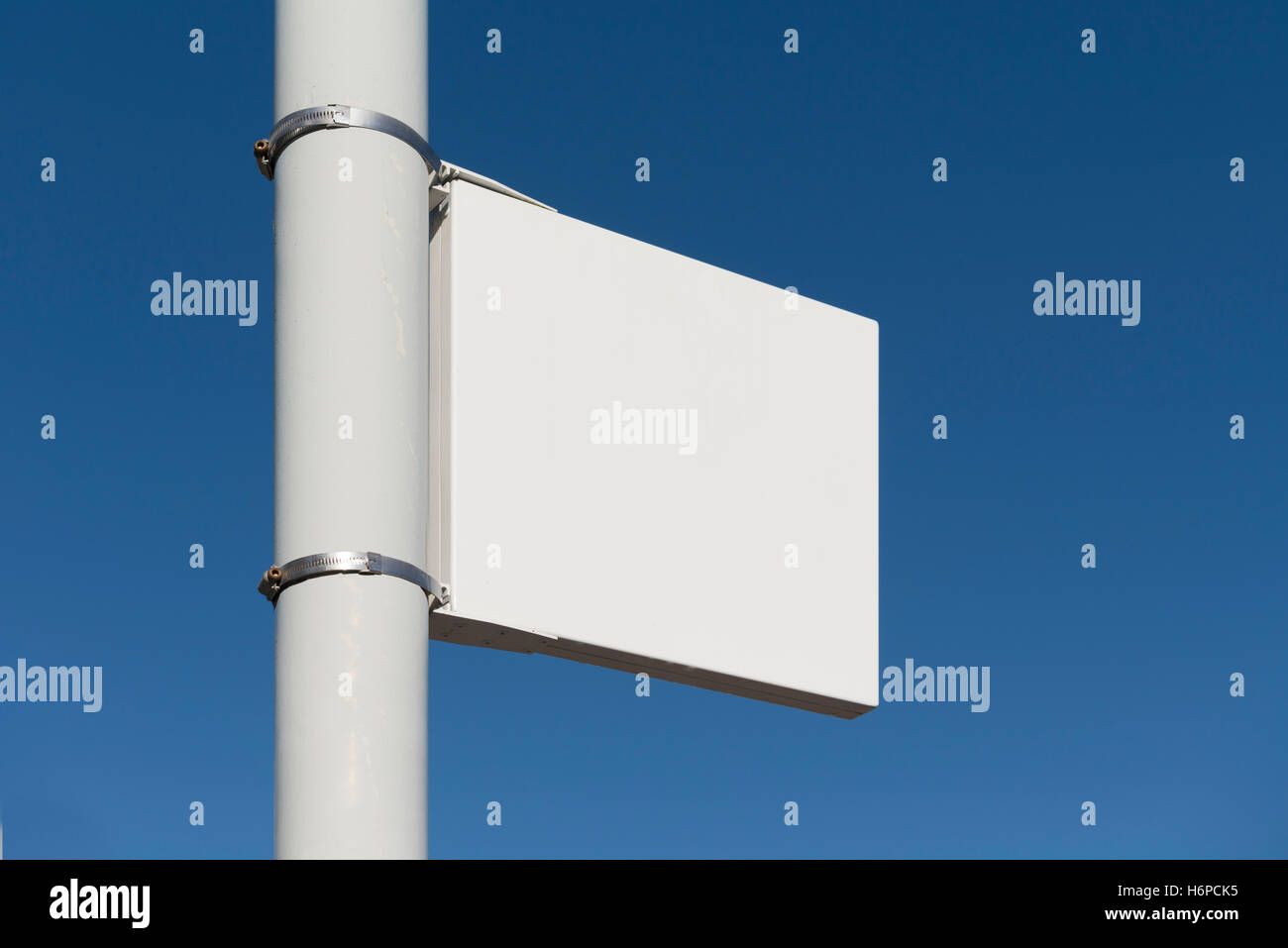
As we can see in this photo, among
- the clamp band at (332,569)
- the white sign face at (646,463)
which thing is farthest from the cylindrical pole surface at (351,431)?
the white sign face at (646,463)

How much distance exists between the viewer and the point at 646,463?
374 inches

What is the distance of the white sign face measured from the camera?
8938mm

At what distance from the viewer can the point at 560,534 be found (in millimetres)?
9109

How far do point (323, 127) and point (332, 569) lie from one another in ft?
5.94

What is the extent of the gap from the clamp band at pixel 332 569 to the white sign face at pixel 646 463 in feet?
1.14

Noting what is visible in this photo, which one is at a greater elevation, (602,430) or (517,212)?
(517,212)

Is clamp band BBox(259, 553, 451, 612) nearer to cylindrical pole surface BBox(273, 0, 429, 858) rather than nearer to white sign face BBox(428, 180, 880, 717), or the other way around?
cylindrical pole surface BBox(273, 0, 429, 858)

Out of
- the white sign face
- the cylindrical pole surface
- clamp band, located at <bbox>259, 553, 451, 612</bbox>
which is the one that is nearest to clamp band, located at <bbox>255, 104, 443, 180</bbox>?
the cylindrical pole surface

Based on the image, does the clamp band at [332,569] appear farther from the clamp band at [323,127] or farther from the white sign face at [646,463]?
the clamp band at [323,127]

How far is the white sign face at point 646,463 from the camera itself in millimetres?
8938
